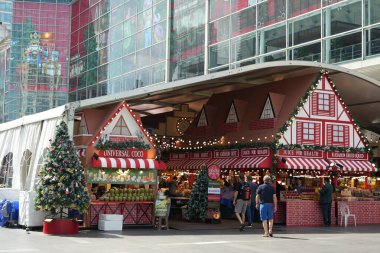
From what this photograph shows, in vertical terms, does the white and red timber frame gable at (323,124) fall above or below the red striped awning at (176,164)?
above

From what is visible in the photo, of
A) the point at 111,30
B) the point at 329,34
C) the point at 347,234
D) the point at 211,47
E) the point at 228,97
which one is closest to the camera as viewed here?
the point at 347,234

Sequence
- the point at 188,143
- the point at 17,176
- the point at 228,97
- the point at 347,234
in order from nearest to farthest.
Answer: the point at 347,234, the point at 17,176, the point at 228,97, the point at 188,143

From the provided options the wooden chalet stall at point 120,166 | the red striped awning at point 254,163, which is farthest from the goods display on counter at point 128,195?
the red striped awning at point 254,163

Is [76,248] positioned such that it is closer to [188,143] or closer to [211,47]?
[188,143]

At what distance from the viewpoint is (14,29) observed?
246 ft

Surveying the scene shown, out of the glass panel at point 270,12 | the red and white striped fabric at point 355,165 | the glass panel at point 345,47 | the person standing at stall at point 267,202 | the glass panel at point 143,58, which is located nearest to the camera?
the person standing at stall at point 267,202

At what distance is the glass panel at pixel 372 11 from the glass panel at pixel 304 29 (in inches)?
125

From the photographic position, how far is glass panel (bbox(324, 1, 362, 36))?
29.3m

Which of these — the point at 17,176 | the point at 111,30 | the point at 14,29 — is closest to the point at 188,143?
the point at 17,176

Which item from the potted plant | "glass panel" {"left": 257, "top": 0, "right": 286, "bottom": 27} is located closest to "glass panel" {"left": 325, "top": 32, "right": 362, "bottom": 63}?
"glass panel" {"left": 257, "top": 0, "right": 286, "bottom": 27}

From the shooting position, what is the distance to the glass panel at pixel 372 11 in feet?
92.8

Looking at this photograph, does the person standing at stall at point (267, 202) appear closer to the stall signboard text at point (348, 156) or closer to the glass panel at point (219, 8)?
the stall signboard text at point (348, 156)

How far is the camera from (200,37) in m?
41.8

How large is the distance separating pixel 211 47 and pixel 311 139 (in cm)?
1928
